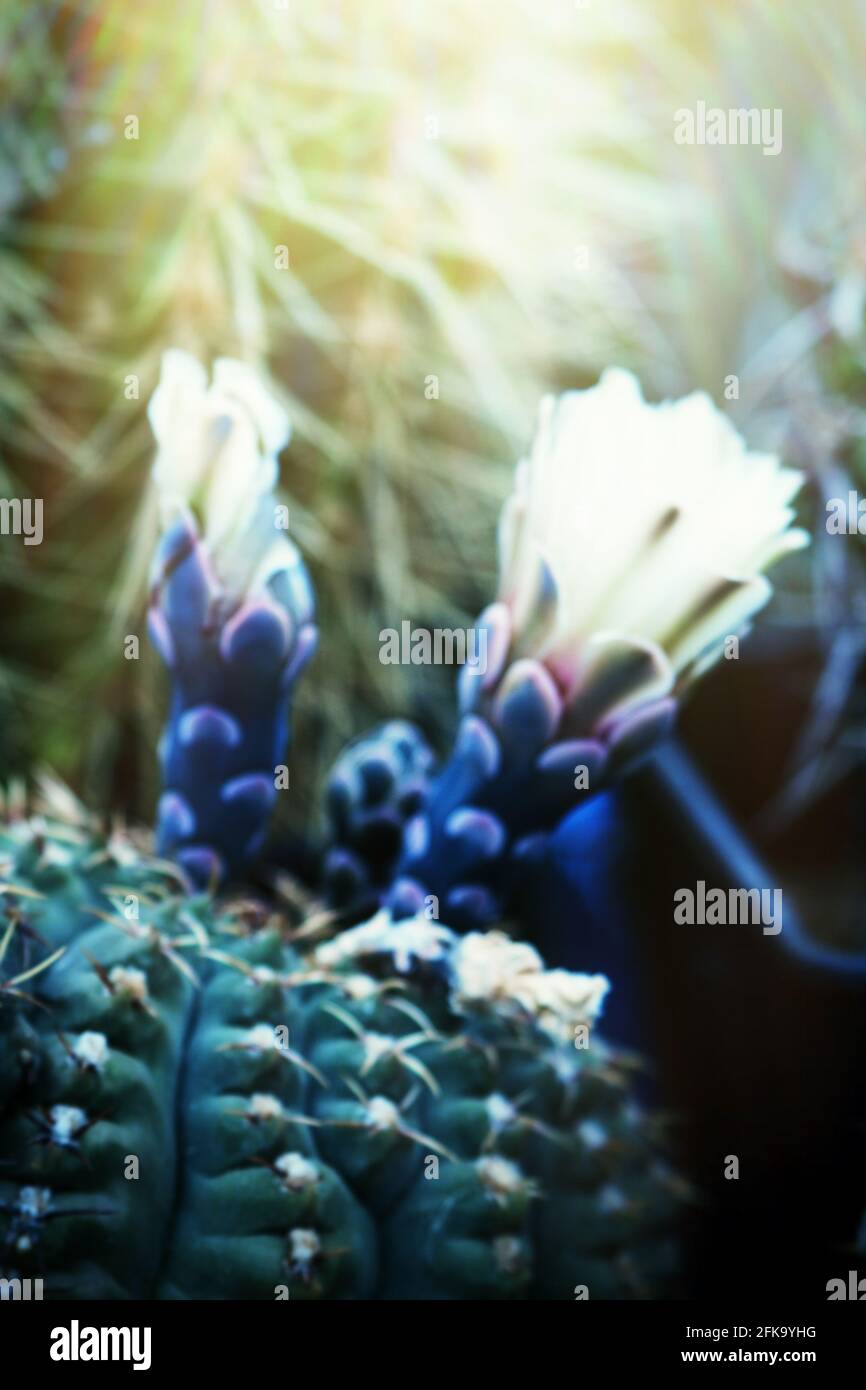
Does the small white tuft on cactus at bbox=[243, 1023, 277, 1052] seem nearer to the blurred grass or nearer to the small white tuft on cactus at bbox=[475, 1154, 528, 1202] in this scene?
the small white tuft on cactus at bbox=[475, 1154, 528, 1202]

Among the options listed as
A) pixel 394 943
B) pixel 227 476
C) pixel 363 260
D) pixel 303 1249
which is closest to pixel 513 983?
pixel 394 943

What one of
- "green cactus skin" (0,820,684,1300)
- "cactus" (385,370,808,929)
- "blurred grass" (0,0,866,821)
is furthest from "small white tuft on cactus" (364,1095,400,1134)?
"blurred grass" (0,0,866,821)

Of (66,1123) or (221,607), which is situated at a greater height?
(221,607)

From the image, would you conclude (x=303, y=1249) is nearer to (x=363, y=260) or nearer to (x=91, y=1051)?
(x=91, y=1051)

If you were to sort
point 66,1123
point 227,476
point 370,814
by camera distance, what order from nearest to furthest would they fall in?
point 66,1123
point 227,476
point 370,814

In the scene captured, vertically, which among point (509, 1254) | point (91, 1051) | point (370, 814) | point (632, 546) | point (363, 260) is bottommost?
point (509, 1254)

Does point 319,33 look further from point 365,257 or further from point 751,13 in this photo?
point 751,13
